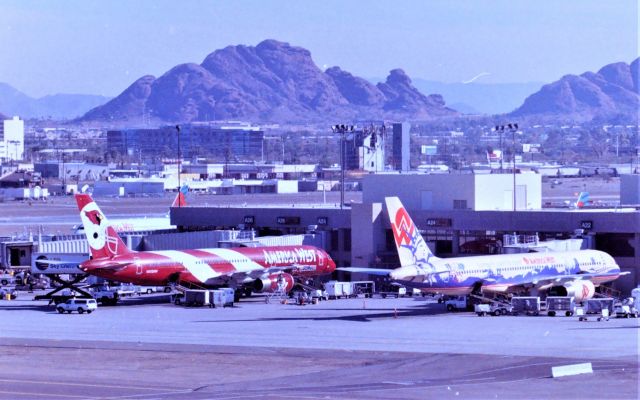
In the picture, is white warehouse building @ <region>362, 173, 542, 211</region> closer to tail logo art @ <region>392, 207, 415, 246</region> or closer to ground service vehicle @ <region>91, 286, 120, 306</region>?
tail logo art @ <region>392, 207, 415, 246</region>

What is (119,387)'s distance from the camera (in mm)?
38125

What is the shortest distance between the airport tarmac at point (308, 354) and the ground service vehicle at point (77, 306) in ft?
2.83

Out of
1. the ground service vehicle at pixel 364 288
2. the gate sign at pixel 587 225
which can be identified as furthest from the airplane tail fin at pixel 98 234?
the gate sign at pixel 587 225

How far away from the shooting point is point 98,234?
6706 cm

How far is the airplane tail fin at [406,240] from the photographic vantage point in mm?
60594

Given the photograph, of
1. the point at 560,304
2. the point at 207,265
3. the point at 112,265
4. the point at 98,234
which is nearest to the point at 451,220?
the point at 207,265

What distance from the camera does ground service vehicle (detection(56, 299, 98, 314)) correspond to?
6444 centimetres

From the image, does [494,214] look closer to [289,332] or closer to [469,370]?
[289,332]

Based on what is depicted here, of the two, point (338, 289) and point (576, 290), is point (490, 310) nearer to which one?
point (576, 290)

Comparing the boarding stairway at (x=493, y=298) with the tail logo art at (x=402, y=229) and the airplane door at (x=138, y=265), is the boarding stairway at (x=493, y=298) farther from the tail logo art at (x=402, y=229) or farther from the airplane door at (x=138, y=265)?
the airplane door at (x=138, y=265)

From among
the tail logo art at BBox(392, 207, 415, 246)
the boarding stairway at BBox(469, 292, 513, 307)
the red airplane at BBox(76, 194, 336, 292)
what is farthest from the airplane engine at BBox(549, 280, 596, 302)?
the red airplane at BBox(76, 194, 336, 292)

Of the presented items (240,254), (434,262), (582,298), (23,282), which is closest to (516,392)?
(434,262)

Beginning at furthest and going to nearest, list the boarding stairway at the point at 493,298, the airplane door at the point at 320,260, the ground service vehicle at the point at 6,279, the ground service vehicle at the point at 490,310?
the ground service vehicle at the point at 6,279 < the airplane door at the point at 320,260 < the boarding stairway at the point at 493,298 < the ground service vehicle at the point at 490,310

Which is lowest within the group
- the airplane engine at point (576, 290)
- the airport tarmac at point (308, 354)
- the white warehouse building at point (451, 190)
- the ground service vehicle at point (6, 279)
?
the ground service vehicle at point (6, 279)
